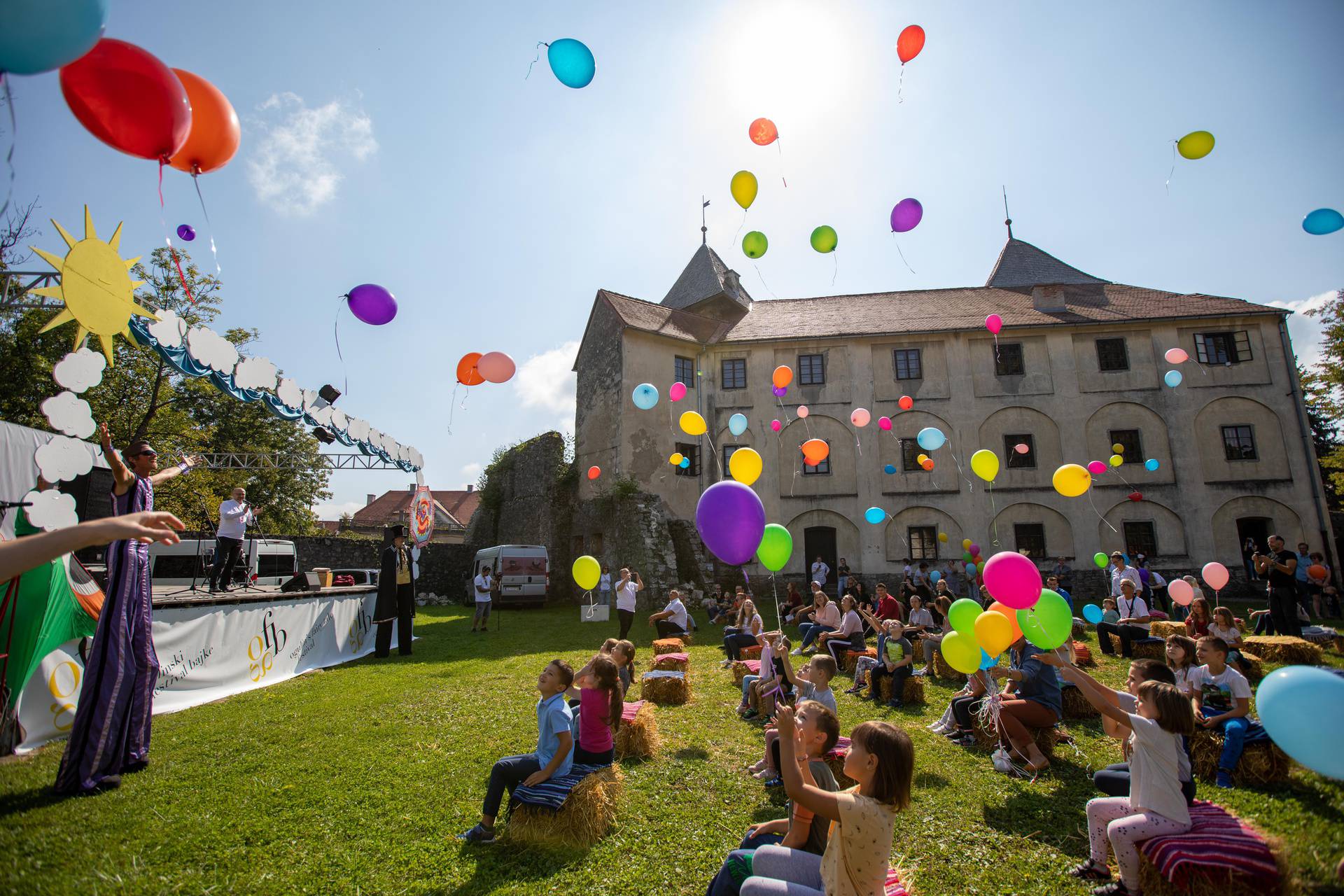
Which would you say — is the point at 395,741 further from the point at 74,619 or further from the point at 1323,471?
the point at 1323,471

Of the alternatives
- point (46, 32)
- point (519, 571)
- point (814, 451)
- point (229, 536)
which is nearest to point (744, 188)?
point (814, 451)

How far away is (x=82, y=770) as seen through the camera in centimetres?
492

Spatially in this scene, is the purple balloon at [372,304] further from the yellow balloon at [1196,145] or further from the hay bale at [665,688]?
the yellow balloon at [1196,145]

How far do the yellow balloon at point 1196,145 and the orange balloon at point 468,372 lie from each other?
10796 mm

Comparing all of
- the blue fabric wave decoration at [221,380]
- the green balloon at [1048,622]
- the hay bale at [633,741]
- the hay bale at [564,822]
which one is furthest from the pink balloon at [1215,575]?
the blue fabric wave decoration at [221,380]

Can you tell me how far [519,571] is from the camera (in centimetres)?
2256

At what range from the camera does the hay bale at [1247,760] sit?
5.10 metres

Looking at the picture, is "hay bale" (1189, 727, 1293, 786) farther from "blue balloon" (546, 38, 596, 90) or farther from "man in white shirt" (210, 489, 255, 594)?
"man in white shirt" (210, 489, 255, 594)

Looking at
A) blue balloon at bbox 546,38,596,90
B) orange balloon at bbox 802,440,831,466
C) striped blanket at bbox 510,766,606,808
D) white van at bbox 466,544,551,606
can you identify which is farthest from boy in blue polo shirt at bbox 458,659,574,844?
white van at bbox 466,544,551,606

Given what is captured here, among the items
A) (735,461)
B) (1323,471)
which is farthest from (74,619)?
(1323,471)

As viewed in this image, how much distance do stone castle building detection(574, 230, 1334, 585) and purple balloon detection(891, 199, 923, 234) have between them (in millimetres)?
15422

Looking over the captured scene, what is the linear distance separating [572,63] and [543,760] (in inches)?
271

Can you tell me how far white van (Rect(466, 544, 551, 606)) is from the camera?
73.0 ft

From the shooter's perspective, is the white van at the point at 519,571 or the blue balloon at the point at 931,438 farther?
the white van at the point at 519,571
